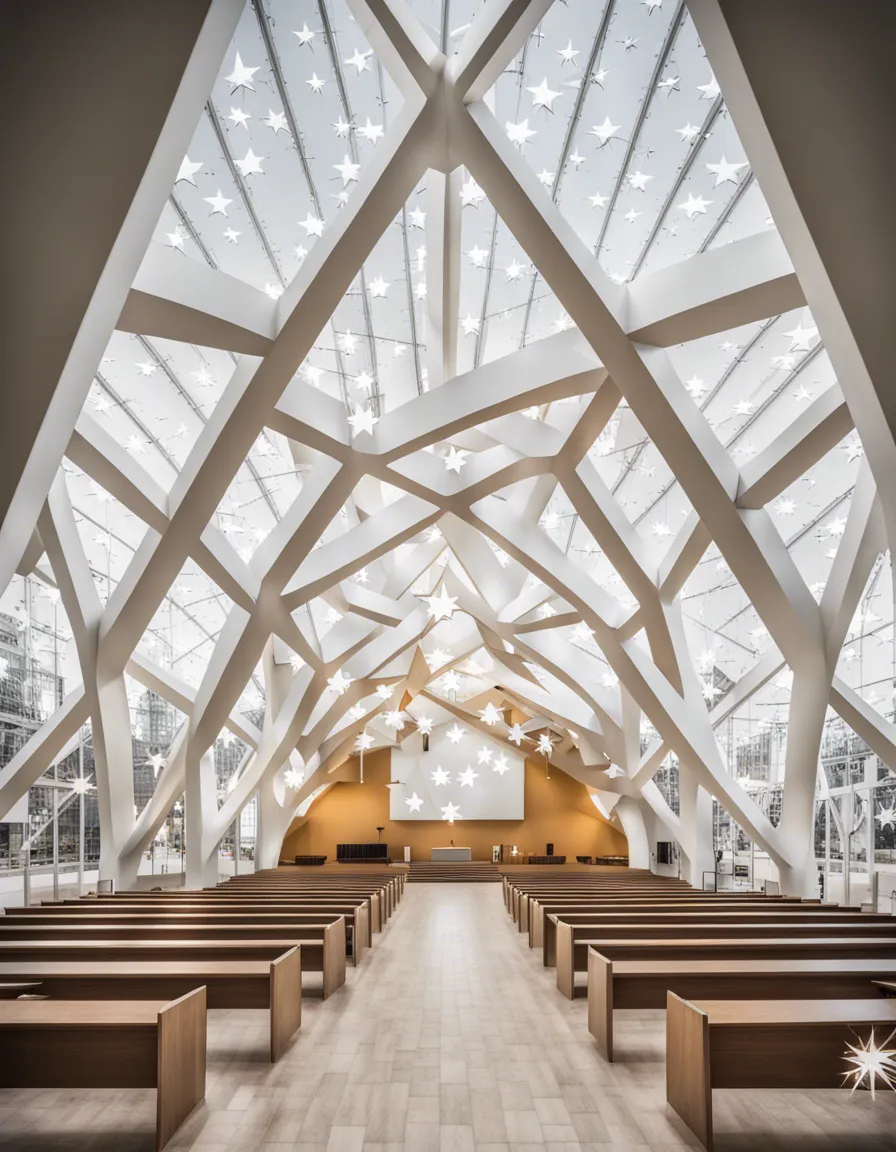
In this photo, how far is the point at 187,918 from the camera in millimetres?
9414

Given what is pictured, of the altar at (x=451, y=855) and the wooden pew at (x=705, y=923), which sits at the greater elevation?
the wooden pew at (x=705, y=923)

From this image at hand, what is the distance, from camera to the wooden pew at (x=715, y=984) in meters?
5.96

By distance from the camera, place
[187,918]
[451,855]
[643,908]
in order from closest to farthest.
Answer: [187,918]
[643,908]
[451,855]

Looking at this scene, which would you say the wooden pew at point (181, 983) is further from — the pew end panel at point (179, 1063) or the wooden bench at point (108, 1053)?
the wooden bench at point (108, 1053)

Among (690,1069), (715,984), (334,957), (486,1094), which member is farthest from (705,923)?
(690,1069)

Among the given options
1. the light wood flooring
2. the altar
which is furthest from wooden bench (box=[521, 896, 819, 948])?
the altar

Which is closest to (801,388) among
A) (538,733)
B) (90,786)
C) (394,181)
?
(394,181)

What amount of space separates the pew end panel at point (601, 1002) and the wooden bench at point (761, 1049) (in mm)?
956

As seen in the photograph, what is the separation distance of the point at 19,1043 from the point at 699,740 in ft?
32.5

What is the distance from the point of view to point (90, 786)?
16391 mm

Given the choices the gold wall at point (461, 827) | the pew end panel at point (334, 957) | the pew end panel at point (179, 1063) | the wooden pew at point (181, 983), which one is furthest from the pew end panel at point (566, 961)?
the gold wall at point (461, 827)

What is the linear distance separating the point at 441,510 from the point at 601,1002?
787 centimetres

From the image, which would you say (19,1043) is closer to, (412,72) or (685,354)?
(412,72)

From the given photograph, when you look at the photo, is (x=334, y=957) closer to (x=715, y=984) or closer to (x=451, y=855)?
(x=715, y=984)
